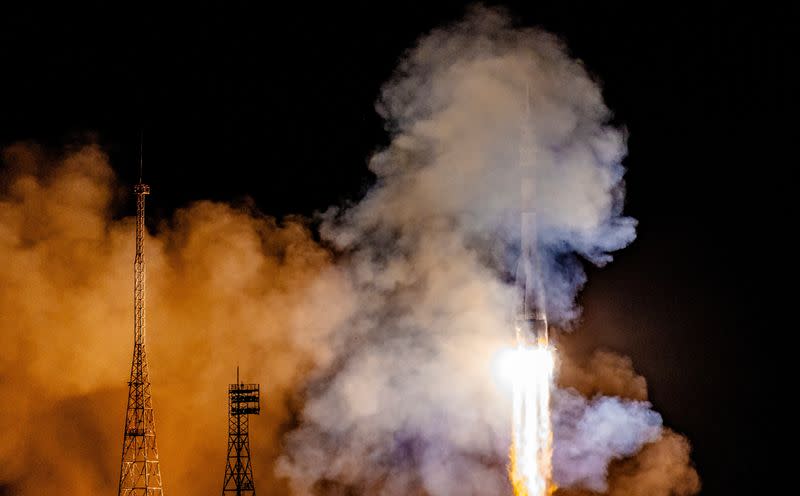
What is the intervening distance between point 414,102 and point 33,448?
1833 cm

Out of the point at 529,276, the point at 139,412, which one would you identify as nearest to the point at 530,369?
the point at 529,276

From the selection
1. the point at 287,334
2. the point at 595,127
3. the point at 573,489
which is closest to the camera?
the point at 595,127

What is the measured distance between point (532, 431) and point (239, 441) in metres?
10.2

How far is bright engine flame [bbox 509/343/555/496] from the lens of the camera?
145 feet

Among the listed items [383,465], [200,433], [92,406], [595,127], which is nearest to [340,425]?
[383,465]

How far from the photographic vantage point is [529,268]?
4391 centimetres

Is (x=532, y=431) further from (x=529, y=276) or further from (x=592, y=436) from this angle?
(x=529, y=276)

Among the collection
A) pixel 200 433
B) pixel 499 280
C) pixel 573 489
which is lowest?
pixel 573 489

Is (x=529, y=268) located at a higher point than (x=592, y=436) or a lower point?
higher

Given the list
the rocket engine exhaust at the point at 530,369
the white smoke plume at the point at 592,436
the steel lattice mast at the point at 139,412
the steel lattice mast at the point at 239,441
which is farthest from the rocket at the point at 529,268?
the steel lattice mast at the point at 139,412

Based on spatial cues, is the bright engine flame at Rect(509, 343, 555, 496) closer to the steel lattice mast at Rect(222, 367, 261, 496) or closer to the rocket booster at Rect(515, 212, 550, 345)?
the rocket booster at Rect(515, 212, 550, 345)

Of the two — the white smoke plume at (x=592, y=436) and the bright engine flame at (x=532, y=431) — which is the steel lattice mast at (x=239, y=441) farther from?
the white smoke plume at (x=592, y=436)

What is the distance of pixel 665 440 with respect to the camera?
46781 millimetres

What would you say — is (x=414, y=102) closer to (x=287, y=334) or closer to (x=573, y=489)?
(x=287, y=334)
